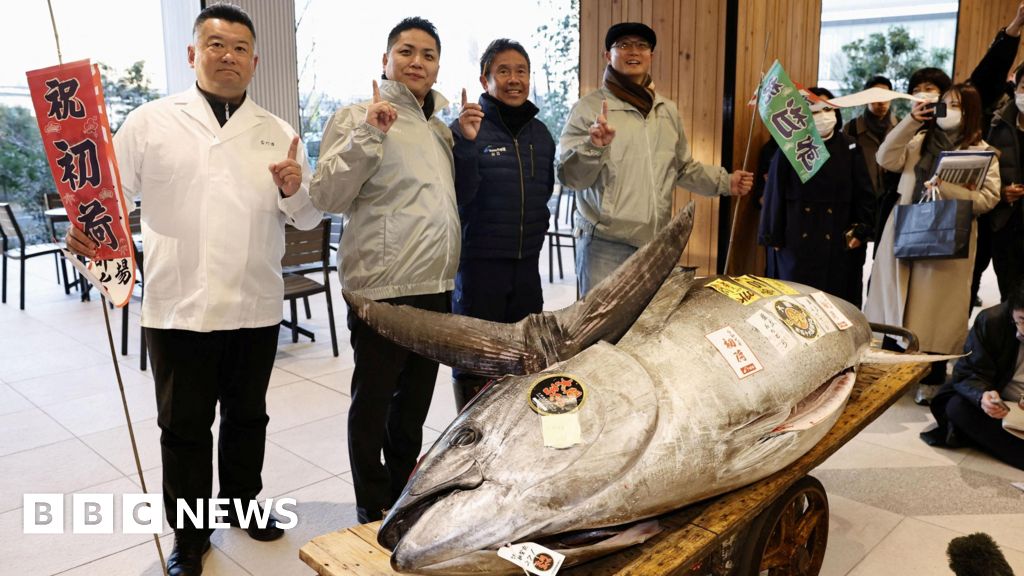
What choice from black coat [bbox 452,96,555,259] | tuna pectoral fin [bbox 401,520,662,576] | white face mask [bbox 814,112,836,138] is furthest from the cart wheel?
white face mask [bbox 814,112,836,138]

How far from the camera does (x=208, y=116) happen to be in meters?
2.19

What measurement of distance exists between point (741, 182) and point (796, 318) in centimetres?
145

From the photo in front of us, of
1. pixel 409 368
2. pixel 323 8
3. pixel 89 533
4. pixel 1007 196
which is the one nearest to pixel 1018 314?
pixel 1007 196

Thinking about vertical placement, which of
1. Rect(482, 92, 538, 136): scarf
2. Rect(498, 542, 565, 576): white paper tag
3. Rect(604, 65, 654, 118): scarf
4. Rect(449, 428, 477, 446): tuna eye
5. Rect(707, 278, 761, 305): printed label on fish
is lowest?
Rect(498, 542, 565, 576): white paper tag

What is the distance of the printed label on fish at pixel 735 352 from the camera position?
5.74 feet

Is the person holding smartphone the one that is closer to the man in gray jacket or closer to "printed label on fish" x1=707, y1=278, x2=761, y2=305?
"printed label on fish" x1=707, y1=278, x2=761, y2=305

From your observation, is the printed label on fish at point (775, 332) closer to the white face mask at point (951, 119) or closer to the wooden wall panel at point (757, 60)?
the white face mask at point (951, 119)

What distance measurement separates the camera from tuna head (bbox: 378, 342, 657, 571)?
136 cm

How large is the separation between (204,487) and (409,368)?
2.40 ft

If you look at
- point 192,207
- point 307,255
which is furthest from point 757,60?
point 192,207

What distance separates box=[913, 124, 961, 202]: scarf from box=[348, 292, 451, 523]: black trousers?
8.78ft

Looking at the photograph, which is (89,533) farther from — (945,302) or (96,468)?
(945,302)

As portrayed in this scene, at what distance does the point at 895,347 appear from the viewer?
164 inches

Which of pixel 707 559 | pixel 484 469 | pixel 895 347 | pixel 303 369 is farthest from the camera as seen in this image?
pixel 303 369
